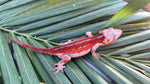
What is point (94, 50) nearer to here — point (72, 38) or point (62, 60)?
point (72, 38)

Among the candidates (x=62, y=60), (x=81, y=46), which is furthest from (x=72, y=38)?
(x=62, y=60)

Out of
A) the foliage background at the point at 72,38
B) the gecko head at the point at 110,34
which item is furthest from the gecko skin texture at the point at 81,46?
the foliage background at the point at 72,38

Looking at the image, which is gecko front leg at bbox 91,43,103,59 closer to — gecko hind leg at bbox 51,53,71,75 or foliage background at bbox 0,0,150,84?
foliage background at bbox 0,0,150,84

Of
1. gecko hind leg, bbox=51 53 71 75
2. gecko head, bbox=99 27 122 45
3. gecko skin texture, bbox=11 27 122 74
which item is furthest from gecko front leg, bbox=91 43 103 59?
gecko hind leg, bbox=51 53 71 75

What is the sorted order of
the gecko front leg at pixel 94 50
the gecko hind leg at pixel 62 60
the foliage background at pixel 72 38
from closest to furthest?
the foliage background at pixel 72 38 → the gecko hind leg at pixel 62 60 → the gecko front leg at pixel 94 50

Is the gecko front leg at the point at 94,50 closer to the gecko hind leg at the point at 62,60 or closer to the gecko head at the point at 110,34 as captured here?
the gecko head at the point at 110,34

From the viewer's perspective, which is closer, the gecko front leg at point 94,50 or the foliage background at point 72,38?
the foliage background at point 72,38

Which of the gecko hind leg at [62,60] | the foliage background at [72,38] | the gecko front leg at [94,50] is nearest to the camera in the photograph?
the foliage background at [72,38]
